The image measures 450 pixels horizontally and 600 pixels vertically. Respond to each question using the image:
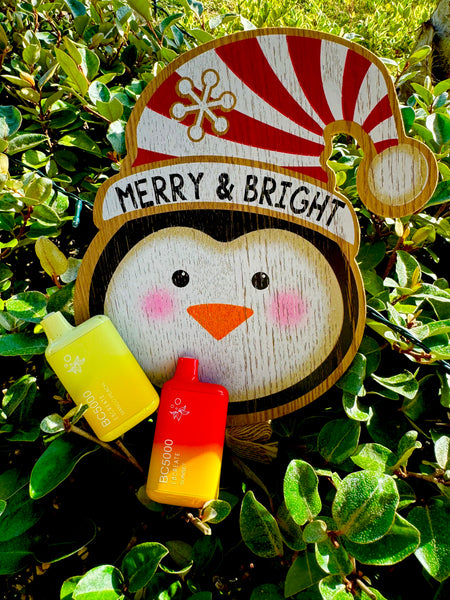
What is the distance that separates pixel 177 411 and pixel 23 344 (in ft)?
1.09

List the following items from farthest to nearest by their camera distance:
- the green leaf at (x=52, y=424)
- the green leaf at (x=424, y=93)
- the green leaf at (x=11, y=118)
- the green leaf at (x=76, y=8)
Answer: the green leaf at (x=76, y=8)
the green leaf at (x=424, y=93)
the green leaf at (x=11, y=118)
the green leaf at (x=52, y=424)

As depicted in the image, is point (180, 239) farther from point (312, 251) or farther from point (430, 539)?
point (430, 539)

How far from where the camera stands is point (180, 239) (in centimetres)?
95

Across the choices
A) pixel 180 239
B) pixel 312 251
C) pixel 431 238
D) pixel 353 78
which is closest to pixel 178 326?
pixel 180 239

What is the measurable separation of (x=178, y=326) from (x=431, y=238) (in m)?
0.68

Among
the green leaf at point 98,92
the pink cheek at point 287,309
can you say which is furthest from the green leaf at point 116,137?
the pink cheek at point 287,309

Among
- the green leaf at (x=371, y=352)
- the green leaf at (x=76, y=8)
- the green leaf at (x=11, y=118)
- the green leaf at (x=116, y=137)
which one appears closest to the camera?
the green leaf at (x=371, y=352)

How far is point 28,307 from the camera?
95 centimetres

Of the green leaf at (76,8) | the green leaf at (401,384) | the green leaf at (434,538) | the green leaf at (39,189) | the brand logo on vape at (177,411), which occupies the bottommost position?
the green leaf at (434,538)

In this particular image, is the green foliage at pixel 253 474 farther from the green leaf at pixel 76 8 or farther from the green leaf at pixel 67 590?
the green leaf at pixel 76 8

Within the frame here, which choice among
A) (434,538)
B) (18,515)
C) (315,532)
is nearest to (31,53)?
(18,515)

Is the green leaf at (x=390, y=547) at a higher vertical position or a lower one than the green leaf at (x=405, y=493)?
higher

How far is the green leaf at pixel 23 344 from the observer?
36.1 inches

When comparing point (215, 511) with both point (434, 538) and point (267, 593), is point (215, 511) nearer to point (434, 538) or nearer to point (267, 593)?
point (267, 593)
